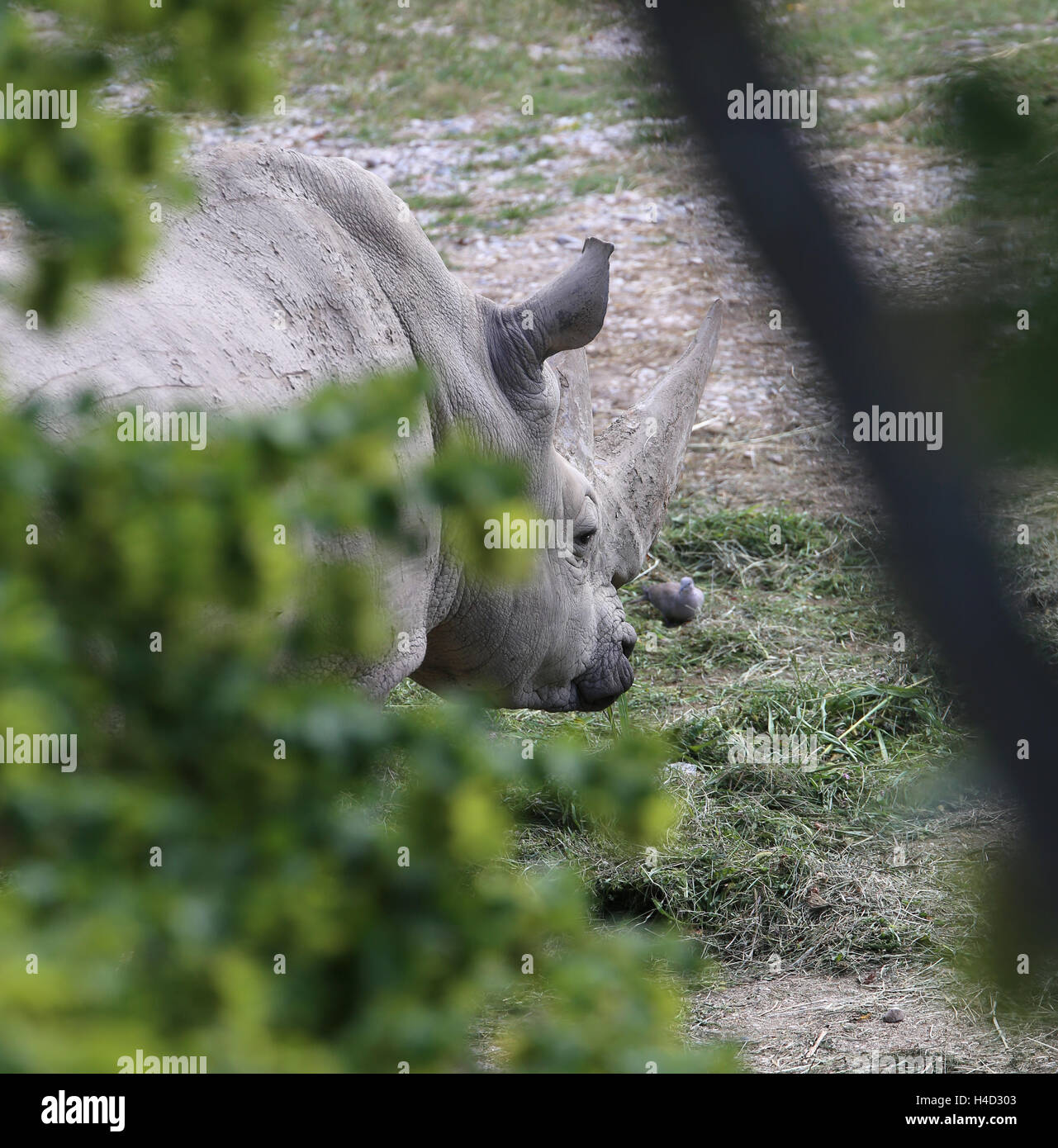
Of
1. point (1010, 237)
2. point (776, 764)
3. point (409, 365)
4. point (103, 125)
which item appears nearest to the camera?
point (1010, 237)

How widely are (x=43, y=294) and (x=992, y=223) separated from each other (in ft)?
3.29

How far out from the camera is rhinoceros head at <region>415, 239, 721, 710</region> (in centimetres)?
413

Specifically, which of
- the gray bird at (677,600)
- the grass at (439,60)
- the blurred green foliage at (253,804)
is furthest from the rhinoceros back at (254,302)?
the grass at (439,60)

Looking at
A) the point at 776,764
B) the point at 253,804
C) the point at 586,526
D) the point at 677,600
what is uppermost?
the point at 586,526

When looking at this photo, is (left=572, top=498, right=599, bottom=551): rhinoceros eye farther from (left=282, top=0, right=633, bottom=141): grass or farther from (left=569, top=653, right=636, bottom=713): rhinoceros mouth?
(left=282, top=0, right=633, bottom=141): grass

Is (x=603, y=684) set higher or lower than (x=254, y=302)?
lower

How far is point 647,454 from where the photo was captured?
492cm

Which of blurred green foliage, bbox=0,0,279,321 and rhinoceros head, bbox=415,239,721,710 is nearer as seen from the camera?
blurred green foliage, bbox=0,0,279,321

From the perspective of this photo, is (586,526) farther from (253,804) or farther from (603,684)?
(253,804)

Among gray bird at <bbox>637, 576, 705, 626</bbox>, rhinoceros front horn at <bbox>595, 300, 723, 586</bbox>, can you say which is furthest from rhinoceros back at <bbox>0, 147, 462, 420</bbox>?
gray bird at <bbox>637, 576, 705, 626</bbox>

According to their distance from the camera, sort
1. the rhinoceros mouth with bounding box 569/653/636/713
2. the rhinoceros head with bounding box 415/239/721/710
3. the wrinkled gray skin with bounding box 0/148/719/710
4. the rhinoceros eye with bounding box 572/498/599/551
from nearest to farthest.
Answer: the wrinkled gray skin with bounding box 0/148/719/710, the rhinoceros head with bounding box 415/239/721/710, the rhinoceros eye with bounding box 572/498/599/551, the rhinoceros mouth with bounding box 569/653/636/713

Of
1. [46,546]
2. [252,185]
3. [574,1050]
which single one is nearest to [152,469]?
[46,546]

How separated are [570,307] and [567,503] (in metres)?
0.61

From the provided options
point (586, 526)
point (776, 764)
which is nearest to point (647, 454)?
point (586, 526)
